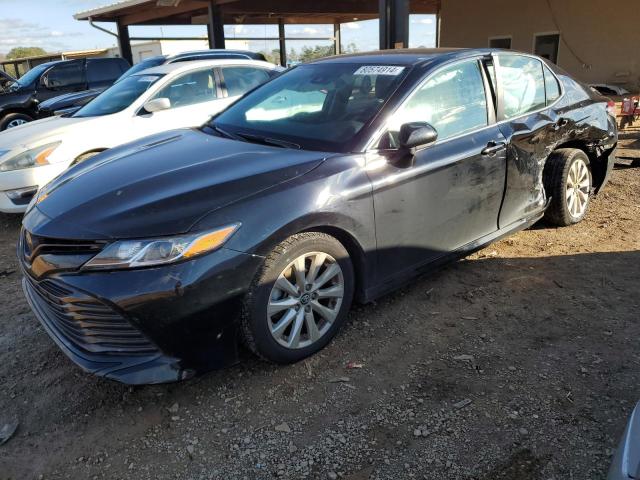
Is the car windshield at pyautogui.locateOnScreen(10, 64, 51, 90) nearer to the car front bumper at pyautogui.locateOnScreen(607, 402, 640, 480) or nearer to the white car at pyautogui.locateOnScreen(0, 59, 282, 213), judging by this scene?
the white car at pyautogui.locateOnScreen(0, 59, 282, 213)

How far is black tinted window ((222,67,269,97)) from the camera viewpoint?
704cm

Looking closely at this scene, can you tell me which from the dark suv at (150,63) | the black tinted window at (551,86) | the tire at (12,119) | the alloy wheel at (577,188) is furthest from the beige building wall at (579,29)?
the tire at (12,119)

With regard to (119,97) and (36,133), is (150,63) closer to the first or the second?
(119,97)

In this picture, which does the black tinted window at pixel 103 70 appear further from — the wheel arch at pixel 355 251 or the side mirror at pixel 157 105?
the wheel arch at pixel 355 251

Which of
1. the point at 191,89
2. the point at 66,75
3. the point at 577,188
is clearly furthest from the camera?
the point at 66,75

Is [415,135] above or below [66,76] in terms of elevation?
above

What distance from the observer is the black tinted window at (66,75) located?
11453mm

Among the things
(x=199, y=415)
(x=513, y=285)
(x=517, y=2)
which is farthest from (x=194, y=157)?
(x=517, y=2)

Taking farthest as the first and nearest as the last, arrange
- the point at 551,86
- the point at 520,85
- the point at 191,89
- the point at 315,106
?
the point at 191,89
the point at 551,86
the point at 520,85
the point at 315,106

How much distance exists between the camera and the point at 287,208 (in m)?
2.71

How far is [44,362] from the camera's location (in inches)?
122

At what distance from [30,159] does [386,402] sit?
4.55 metres

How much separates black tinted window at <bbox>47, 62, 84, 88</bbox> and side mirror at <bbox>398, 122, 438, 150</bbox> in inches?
417

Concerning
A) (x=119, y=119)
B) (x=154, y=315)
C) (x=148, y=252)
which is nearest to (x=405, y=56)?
(x=148, y=252)
